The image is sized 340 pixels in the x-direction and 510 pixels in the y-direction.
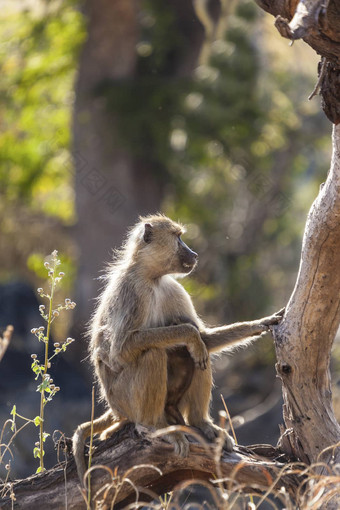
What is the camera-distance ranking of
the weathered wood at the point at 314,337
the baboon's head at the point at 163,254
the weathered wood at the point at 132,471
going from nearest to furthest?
the weathered wood at the point at 314,337 → the weathered wood at the point at 132,471 → the baboon's head at the point at 163,254

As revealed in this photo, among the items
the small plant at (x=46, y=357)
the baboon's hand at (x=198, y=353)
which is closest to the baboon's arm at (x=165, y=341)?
the baboon's hand at (x=198, y=353)

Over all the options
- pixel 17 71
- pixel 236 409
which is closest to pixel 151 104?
pixel 17 71

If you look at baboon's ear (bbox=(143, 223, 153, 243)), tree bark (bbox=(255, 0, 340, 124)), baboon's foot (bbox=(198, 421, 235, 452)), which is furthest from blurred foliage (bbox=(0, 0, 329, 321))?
tree bark (bbox=(255, 0, 340, 124))

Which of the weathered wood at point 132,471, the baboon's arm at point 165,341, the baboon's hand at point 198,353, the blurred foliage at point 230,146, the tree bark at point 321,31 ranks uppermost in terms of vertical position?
the blurred foliage at point 230,146

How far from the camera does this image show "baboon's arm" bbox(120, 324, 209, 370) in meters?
4.70

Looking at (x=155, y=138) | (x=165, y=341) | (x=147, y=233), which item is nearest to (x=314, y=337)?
(x=165, y=341)

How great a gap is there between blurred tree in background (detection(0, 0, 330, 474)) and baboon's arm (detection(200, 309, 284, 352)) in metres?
7.04

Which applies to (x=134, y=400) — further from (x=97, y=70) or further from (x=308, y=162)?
(x=308, y=162)

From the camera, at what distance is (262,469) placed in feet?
14.5

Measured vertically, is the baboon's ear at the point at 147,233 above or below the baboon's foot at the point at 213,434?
above

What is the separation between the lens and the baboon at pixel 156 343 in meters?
4.67

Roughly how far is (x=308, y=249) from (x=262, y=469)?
4.13 feet

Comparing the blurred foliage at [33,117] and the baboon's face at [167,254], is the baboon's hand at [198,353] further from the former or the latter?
the blurred foliage at [33,117]

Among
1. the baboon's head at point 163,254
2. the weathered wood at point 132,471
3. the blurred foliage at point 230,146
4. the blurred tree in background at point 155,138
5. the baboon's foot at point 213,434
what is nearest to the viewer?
the weathered wood at point 132,471
